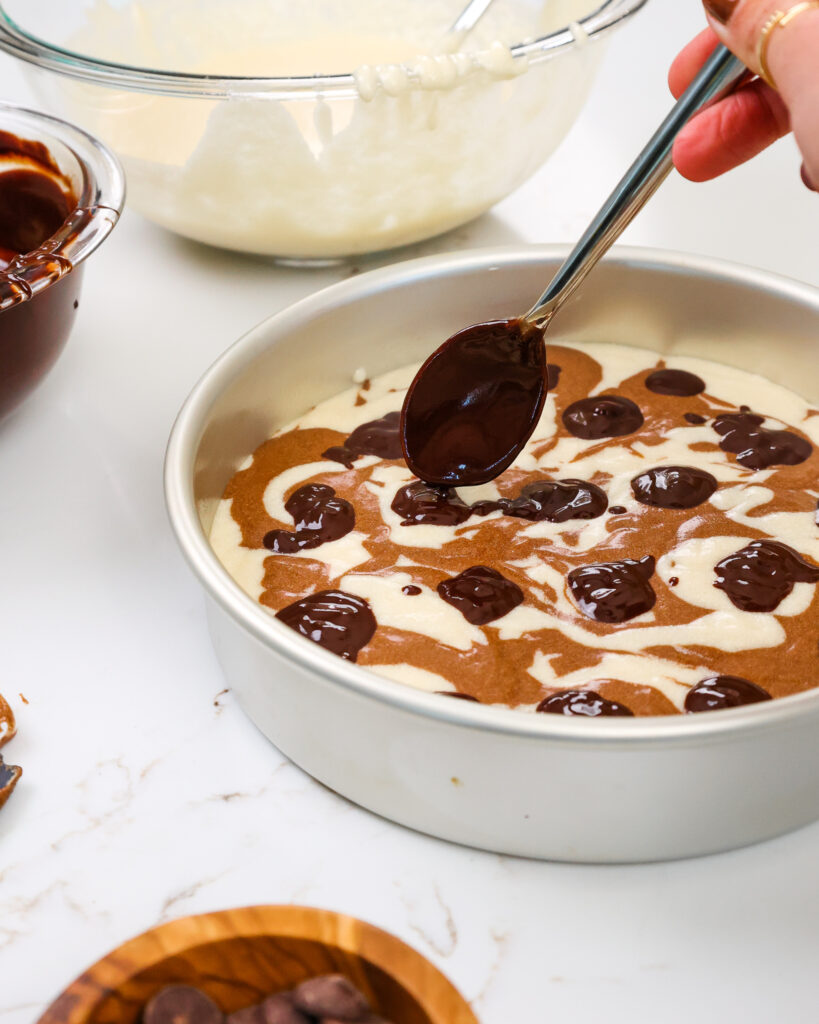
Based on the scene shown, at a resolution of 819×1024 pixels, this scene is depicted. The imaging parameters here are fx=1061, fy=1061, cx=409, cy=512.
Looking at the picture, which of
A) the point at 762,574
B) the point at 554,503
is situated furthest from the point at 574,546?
the point at 762,574

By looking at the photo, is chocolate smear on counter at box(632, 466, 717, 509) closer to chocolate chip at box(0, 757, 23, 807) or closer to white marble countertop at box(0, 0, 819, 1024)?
white marble countertop at box(0, 0, 819, 1024)

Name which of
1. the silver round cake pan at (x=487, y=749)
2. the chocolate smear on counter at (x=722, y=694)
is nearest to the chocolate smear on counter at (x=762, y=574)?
the chocolate smear on counter at (x=722, y=694)

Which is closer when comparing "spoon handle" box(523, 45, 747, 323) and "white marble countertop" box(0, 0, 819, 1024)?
"white marble countertop" box(0, 0, 819, 1024)

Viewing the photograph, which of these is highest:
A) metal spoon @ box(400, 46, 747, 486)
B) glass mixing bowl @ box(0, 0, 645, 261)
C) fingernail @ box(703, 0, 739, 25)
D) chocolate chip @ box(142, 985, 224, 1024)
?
fingernail @ box(703, 0, 739, 25)

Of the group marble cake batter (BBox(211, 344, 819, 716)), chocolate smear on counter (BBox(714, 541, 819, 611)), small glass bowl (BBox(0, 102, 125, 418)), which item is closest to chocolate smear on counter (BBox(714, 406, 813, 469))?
marble cake batter (BBox(211, 344, 819, 716))

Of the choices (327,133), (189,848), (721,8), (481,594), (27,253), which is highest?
(721,8)

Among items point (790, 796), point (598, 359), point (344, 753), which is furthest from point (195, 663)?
point (598, 359)

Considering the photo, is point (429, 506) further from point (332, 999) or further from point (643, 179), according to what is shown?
point (332, 999)

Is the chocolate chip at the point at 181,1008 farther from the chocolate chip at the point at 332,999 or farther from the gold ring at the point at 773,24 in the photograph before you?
the gold ring at the point at 773,24
